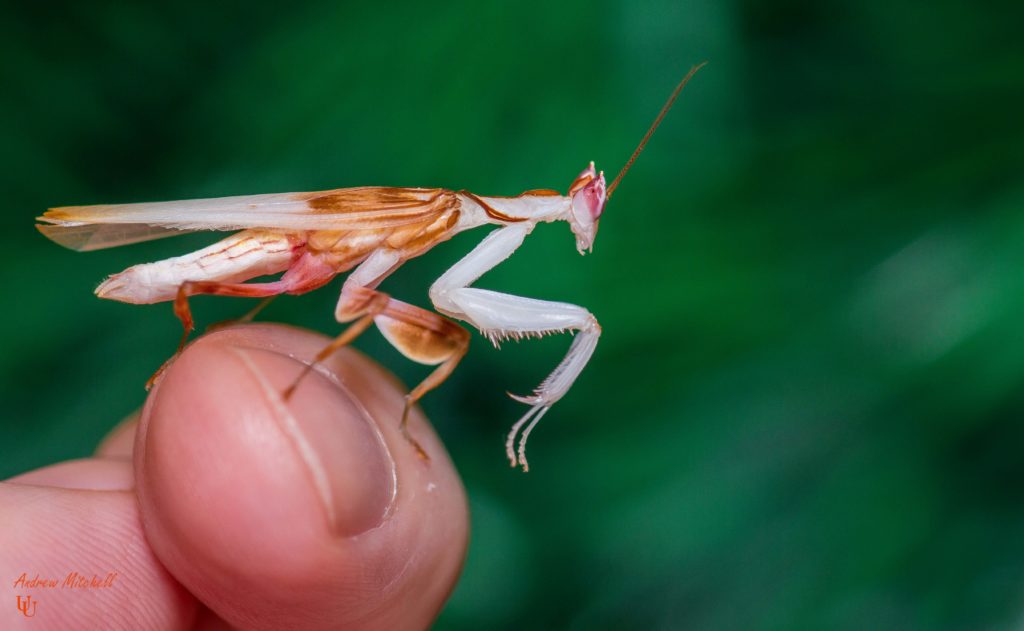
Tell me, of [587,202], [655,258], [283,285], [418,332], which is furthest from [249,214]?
[655,258]

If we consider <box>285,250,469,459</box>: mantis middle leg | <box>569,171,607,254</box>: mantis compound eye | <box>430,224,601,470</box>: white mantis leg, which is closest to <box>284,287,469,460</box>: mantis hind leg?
<box>285,250,469,459</box>: mantis middle leg

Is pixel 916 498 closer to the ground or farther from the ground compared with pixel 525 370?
closer to the ground

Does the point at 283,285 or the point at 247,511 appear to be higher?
the point at 283,285

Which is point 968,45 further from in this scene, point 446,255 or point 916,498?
point 446,255

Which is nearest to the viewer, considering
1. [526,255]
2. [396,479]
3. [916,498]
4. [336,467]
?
[336,467]

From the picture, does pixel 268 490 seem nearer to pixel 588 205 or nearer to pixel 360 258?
pixel 360 258

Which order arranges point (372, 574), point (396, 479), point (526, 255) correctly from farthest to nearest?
point (526, 255)
point (396, 479)
point (372, 574)

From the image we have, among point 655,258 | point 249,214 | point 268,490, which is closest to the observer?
point 268,490

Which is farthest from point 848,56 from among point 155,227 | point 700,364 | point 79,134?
point 79,134
